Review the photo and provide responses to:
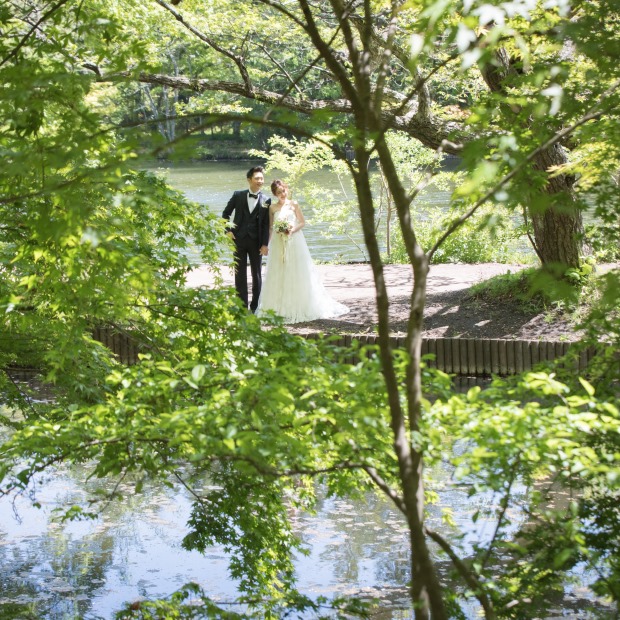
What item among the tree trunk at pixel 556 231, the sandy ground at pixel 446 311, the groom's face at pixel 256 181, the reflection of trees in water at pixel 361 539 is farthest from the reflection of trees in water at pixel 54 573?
the tree trunk at pixel 556 231

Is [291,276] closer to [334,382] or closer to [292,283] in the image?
[292,283]

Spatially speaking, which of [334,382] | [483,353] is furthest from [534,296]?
[334,382]

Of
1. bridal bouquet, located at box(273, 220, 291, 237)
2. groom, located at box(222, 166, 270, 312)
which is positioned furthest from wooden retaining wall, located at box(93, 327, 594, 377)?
bridal bouquet, located at box(273, 220, 291, 237)

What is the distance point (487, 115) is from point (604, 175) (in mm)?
654

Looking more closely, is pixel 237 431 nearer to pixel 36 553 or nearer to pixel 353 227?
pixel 36 553

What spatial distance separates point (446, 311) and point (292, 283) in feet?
6.78

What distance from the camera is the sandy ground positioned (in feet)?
34.3

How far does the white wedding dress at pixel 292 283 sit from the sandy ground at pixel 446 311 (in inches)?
11.0

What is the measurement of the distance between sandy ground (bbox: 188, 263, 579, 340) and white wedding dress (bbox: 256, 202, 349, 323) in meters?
0.28

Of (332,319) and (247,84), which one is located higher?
(247,84)

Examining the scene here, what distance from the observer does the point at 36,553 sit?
6.31 m

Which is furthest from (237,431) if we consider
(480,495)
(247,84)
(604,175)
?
(247,84)

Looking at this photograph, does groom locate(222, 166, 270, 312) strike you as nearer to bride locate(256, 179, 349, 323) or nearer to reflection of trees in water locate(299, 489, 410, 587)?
bride locate(256, 179, 349, 323)

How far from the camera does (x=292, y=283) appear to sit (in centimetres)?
1215
